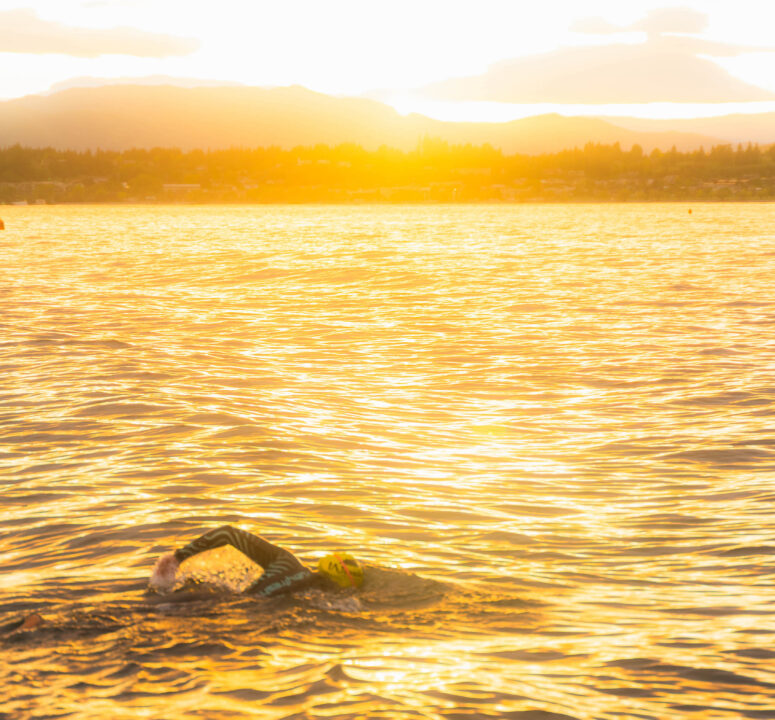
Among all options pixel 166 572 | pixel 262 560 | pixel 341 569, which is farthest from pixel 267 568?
pixel 166 572

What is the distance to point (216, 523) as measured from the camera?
11766mm

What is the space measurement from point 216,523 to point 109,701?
4344 mm

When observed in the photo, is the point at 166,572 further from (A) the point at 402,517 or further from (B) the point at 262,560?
(A) the point at 402,517

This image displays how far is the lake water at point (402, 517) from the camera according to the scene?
25.6 ft

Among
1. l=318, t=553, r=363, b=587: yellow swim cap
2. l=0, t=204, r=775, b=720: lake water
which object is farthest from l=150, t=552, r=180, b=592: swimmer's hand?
l=318, t=553, r=363, b=587: yellow swim cap

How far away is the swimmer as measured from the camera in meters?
9.27

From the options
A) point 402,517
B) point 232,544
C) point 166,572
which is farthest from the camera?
point 402,517

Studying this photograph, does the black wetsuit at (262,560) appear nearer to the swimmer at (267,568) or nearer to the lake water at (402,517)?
the swimmer at (267,568)

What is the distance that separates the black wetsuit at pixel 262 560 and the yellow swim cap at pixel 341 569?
0.31 feet

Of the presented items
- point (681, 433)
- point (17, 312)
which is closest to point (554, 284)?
point (17, 312)

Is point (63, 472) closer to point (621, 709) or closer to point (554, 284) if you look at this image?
point (621, 709)

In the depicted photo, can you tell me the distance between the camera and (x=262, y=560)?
945cm

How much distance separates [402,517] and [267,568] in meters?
2.82

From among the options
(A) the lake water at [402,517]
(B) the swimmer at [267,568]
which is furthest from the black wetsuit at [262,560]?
(A) the lake water at [402,517]
